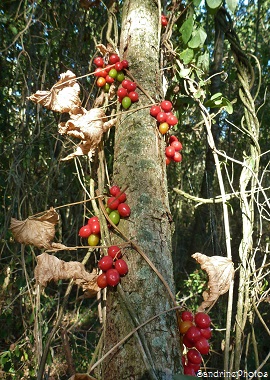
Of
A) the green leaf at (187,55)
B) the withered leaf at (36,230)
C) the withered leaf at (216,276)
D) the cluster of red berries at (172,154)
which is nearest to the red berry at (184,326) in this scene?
the withered leaf at (216,276)

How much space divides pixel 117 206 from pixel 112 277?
0.19 metres

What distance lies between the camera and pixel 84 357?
7.34ft

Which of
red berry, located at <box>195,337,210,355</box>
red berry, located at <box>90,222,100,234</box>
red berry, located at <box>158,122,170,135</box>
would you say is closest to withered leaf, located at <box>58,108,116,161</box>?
red berry, located at <box>158,122,170,135</box>

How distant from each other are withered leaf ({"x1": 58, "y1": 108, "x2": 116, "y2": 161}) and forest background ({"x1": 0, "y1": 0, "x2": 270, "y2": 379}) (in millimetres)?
50

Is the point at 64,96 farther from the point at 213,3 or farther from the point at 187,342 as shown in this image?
the point at 187,342

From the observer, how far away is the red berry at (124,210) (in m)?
0.85

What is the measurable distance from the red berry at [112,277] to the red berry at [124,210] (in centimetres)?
15

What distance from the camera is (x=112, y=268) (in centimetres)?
79

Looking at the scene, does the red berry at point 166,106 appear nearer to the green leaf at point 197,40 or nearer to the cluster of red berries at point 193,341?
the green leaf at point 197,40

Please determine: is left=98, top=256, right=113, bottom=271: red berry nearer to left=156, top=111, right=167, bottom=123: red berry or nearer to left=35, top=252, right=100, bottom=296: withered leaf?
left=35, top=252, right=100, bottom=296: withered leaf

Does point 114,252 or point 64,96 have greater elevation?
point 64,96

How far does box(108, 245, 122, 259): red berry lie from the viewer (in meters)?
0.79

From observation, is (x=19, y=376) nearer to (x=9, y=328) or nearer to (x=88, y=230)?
(x=9, y=328)

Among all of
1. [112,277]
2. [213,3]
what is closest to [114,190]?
[112,277]
